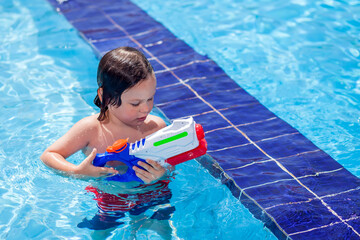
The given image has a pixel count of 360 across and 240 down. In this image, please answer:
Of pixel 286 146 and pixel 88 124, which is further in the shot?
pixel 286 146

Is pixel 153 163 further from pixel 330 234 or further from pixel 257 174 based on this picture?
pixel 330 234

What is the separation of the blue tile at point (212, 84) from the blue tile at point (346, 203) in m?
1.70

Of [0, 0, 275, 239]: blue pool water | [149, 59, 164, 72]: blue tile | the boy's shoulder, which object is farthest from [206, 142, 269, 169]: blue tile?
[149, 59, 164, 72]: blue tile

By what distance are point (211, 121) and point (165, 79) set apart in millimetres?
926

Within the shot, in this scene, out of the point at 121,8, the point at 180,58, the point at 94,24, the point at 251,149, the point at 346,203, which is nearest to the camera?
the point at 346,203

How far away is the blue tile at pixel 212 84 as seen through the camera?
5.21 m

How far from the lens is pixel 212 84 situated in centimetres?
531

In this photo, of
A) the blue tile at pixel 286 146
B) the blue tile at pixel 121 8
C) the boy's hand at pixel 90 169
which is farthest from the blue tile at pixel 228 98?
the blue tile at pixel 121 8

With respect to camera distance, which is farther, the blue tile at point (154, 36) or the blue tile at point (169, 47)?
the blue tile at point (154, 36)

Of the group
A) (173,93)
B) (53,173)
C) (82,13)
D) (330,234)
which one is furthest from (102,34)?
(330,234)

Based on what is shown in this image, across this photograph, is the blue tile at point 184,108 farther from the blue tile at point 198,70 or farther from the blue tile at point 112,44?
the blue tile at point 112,44

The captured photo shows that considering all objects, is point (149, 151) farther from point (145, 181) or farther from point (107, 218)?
point (107, 218)

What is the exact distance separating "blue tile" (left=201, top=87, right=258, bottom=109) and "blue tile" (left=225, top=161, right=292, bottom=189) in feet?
3.34

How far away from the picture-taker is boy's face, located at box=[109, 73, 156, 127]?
3.18 meters
